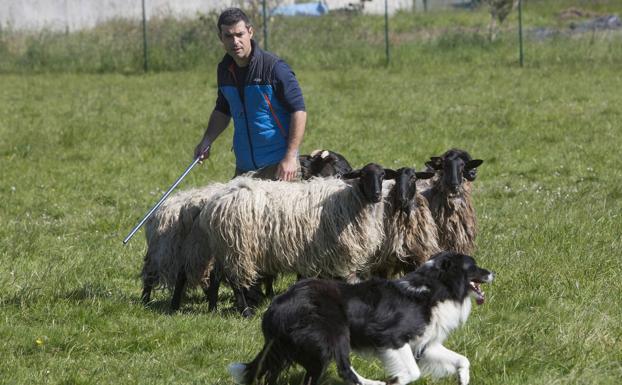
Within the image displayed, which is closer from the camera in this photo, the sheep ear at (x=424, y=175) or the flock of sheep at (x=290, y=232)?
the flock of sheep at (x=290, y=232)

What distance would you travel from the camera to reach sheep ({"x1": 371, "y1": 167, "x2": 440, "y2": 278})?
23.9 ft

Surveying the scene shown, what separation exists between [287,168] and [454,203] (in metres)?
1.31

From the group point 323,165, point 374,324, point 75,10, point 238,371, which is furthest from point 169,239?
point 75,10

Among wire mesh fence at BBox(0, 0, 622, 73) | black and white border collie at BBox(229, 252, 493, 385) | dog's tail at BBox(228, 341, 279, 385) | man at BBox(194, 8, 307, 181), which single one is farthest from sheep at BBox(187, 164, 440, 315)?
wire mesh fence at BBox(0, 0, 622, 73)

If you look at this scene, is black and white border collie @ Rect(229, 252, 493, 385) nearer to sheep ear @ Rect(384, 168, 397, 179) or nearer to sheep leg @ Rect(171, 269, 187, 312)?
sheep ear @ Rect(384, 168, 397, 179)

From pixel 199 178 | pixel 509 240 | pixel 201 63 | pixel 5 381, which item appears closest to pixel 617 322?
pixel 509 240

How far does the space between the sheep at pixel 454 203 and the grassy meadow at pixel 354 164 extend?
29cm

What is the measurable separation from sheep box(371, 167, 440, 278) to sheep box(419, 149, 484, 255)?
0.77 ft

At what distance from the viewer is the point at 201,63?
73.2 feet

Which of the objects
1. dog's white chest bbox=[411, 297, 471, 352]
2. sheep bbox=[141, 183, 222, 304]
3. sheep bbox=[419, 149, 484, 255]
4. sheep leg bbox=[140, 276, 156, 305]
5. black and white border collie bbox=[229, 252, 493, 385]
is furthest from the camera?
sheep bbox=[419, 149, 484, 255]

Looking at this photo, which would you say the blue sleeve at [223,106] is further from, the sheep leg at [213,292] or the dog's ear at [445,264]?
the dog's ear at [445,264]

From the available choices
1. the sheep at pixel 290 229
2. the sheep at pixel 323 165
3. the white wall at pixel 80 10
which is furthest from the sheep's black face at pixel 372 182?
the white wall at pixel 80 10

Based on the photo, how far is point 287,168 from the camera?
292 inches

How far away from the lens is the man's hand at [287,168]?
7.43 m
